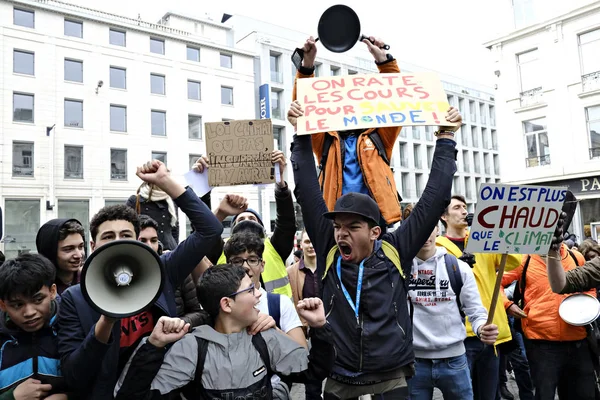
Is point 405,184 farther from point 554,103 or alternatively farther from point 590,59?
point 590,59

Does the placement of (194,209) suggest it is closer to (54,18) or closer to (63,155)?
(63,155)

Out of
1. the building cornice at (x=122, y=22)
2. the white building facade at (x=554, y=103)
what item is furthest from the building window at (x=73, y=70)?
the white building facade at (x=554, y=103)

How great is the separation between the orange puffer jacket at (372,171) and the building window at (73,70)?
3217 centimetres

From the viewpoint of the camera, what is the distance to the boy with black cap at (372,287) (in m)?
2.62

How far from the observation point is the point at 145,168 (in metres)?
2.67

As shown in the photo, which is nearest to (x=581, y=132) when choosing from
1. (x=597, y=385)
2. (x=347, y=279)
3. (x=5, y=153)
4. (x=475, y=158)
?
(x=597, y=385)

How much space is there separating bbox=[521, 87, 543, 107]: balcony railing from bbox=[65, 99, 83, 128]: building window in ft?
82.8

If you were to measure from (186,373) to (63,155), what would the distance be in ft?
104

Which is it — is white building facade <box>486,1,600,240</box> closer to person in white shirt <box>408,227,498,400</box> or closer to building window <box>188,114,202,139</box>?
building window <box>188,114,202,139</box>

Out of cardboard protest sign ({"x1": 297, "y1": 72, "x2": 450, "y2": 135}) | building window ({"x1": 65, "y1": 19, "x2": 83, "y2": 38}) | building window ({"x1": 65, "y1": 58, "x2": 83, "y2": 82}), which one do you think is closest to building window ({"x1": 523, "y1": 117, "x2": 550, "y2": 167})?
cardboard protest sign ({"x1": 297, "y1": 72, "x2": 450, "y2": 135})

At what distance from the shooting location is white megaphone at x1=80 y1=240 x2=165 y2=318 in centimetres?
211

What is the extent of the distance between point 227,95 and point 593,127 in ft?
79.4

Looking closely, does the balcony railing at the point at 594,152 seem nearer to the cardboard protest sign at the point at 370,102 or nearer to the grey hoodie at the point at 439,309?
the grey hoodie at the point at 439,309

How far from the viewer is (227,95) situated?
37.1 metres
